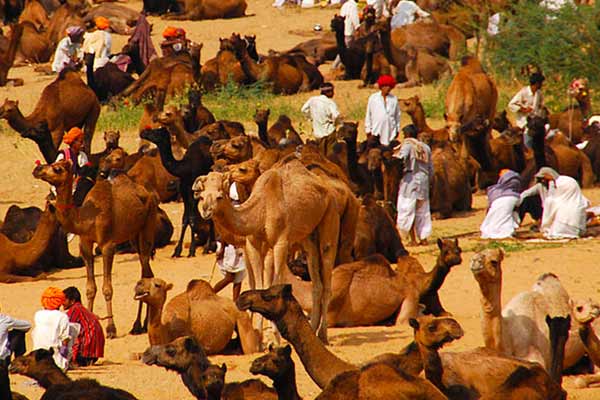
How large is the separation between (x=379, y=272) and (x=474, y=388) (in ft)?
12.6

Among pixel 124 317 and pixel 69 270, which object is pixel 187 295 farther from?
pixel 69 270

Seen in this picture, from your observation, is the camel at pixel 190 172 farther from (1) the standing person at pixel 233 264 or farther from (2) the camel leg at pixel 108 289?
(2) the camel leg at pixel 108 289

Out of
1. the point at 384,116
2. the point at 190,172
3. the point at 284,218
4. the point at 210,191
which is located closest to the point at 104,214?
the point at 284,218

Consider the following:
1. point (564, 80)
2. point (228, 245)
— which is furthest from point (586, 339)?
point (564, 80)

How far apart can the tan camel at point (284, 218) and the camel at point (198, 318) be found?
332mm

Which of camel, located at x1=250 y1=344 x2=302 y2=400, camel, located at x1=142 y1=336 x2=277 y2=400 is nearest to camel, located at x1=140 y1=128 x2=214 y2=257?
camel, located at x1=142 y1=336 x2=277 y2=400

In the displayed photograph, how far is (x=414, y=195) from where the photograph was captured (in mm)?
18938

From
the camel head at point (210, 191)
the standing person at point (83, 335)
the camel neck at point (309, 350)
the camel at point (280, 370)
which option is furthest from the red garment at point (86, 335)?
the camel at point (280, 370)

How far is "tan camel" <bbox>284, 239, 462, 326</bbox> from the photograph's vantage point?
14844 mm

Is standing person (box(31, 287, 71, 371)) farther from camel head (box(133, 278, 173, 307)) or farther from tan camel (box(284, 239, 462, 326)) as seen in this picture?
tan camel (box(284, 239, 462, 326))

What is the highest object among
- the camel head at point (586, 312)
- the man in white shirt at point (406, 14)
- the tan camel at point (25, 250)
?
the camel head at point (586, 312)

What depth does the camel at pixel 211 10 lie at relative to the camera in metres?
34.6

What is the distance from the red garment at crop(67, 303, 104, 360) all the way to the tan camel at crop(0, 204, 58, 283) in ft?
16.1

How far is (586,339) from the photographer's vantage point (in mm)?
12141
